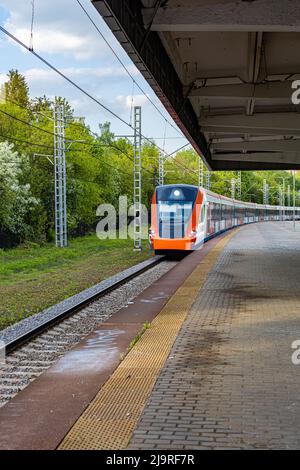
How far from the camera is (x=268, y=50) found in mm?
12383

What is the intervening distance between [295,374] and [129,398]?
184 cm

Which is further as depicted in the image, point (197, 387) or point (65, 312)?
point (65, 312)

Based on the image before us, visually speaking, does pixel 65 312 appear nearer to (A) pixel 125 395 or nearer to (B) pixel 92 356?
(B) pixel 92 356

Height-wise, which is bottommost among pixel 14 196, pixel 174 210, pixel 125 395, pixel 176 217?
pixel 125 395

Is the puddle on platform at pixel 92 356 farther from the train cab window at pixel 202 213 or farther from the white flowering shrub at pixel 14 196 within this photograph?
the white flowering shrub at pixel 14 196

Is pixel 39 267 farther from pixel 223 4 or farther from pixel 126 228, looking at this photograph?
pixel 126 228

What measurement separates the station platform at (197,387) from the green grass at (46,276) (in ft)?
12.1

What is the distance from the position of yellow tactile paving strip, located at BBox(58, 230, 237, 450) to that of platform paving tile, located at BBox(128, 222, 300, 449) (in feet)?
0.35

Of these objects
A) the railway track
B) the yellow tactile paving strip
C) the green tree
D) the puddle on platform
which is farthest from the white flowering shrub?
the green tree

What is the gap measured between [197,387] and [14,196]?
29.8 metres

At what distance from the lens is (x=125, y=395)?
18.7ft

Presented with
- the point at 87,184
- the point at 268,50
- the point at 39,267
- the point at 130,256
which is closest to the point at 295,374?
the point at 268,50

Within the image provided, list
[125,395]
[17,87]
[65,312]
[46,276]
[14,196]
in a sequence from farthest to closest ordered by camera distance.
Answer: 1. [17,87]
2. [14,196]
3. [46,276]
4. [65,312]
5. [125,395]

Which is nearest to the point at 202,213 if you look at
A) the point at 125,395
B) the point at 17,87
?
the point at 125,395
